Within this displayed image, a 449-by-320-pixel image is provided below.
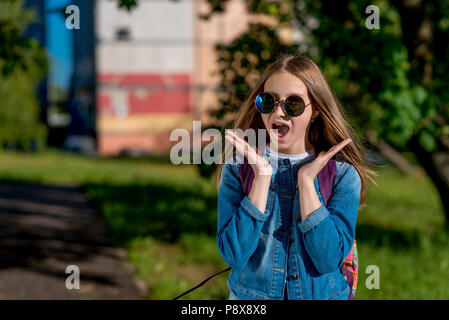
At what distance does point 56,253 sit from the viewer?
6699mm

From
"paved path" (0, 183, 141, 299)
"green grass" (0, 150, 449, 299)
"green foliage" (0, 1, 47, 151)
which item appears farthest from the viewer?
"green foliage" (0, 1, 47, 151)

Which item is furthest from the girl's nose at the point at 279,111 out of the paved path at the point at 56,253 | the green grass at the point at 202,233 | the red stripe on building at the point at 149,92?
the red stripe on building at the point at 149,92

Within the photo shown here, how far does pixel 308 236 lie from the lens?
1928 mm

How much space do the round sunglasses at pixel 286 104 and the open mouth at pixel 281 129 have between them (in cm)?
6

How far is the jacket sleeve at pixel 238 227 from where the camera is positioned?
1919 mm

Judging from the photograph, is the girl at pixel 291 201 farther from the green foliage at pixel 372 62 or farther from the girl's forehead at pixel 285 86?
the green foliage at pixel 372 62

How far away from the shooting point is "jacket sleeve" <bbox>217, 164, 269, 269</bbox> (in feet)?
6.30

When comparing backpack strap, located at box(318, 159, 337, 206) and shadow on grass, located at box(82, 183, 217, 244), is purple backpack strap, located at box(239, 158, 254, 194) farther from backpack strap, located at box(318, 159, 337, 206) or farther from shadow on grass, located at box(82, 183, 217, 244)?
shadow on grass, located at box(82, 183, 217, 244)

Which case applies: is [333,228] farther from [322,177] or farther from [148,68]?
[148,68]

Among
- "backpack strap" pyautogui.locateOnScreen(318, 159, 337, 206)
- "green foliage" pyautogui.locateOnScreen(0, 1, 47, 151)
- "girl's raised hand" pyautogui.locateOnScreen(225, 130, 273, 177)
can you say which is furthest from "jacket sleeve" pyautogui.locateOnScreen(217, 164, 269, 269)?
"green foliage" pyautogui.locateOnScreen(0, 1, 47, 151)

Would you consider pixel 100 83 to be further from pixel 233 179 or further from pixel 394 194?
pixel 233 179

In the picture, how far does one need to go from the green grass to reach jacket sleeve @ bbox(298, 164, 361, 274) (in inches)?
39.0

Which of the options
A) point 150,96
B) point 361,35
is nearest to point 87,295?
point 361,35
